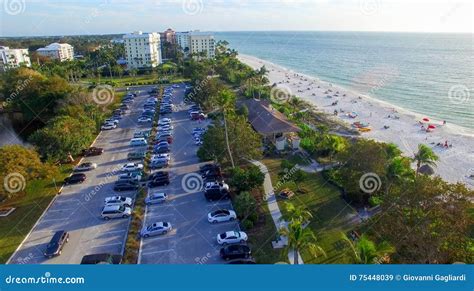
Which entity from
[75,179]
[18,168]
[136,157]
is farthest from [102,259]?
[136,157]

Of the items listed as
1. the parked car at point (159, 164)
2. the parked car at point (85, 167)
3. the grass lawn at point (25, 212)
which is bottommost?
the grass lawn at point (25, 212)

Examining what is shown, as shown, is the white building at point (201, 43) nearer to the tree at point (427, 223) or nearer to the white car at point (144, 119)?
the white car at point (144, 119)

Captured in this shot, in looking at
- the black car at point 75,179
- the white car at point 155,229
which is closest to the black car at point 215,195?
the white car at point 155,229

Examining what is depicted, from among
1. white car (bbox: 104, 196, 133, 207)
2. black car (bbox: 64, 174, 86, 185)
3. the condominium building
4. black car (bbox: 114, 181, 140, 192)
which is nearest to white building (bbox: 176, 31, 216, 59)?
the condominium building

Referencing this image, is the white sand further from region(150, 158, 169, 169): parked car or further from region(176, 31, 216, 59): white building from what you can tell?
region(176, 31, 216, 59): white building

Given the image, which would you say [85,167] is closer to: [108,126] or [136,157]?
[136,157]

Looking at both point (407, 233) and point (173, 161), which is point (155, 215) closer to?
point (173, 161)

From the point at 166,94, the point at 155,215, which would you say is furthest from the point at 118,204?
the point at 166,94
